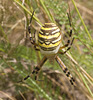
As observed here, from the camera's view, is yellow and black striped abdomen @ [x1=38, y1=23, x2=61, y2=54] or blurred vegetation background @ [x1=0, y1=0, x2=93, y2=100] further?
blurred vegetation background @ [x1=0, y1=0, x2=93, y2=100]

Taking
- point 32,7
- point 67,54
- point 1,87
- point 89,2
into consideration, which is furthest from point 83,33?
point 89,2

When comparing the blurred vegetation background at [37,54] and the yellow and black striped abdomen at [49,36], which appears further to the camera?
the blurred vegetation background at [37,54]

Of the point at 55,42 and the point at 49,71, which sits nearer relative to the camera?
the point at 55,42

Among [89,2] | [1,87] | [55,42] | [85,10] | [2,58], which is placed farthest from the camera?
[89,2]

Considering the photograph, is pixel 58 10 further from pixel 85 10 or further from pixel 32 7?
pixel 85 10

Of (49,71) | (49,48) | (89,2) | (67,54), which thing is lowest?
(49,71)

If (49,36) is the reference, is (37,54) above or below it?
below

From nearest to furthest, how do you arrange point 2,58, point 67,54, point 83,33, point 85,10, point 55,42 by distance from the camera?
Answer: point 55,42, point 67,54, point 83,33, point 2,58, point 85,10

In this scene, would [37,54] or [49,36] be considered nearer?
[49,36]
